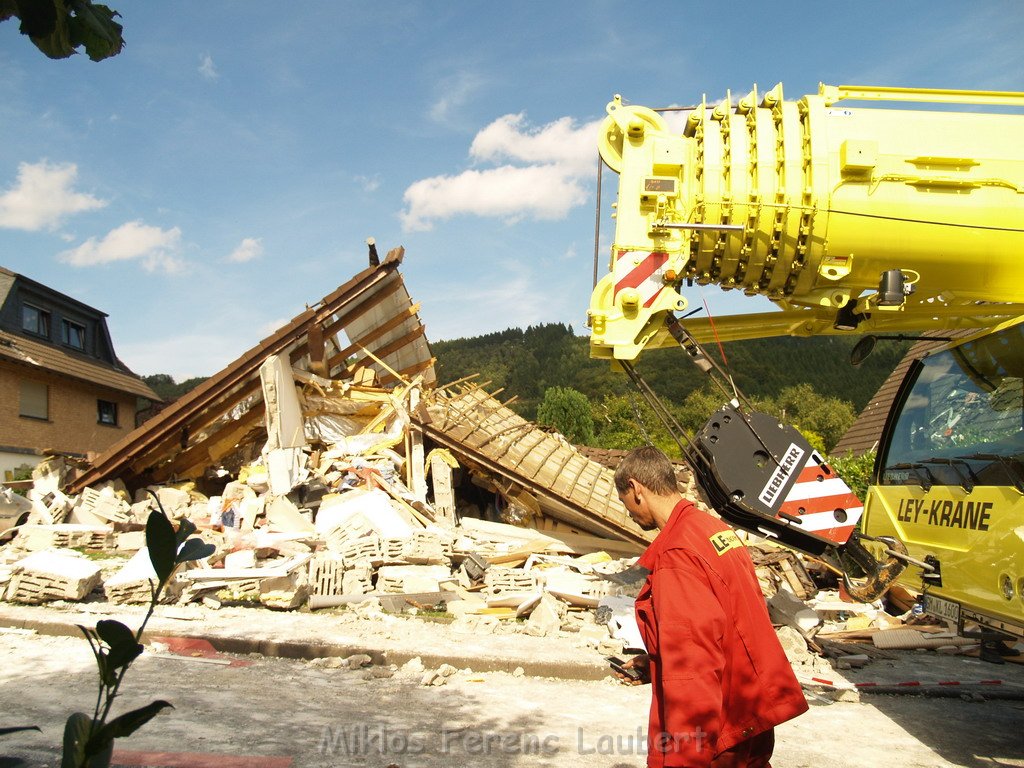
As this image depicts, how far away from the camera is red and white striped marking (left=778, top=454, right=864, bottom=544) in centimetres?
471

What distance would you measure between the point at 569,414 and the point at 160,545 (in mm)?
31663

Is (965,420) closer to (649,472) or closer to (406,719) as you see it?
(649,472)

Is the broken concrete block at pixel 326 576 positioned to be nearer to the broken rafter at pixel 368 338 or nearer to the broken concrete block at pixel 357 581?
the broken concrete block at pixel 357 581

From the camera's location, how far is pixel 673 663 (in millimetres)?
2404

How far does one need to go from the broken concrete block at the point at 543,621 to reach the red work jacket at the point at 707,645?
199 inches

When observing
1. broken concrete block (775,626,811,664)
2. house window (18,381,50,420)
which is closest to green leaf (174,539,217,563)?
broken concrete block (775,626,811,664)

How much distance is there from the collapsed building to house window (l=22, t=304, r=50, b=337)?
537 inches

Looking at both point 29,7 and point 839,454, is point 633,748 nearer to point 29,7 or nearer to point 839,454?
point 29,7

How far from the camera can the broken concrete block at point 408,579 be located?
834cm

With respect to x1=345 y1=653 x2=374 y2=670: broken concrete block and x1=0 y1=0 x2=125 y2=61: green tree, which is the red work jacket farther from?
x1=345 y1=653 x2=374 y2=670: broken concrete block

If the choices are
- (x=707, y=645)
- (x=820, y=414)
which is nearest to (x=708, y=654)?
(x=707, y=645)

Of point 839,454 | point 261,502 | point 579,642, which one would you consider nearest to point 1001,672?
point 579,642

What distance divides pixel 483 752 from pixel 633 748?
2.92 ft

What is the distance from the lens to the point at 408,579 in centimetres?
840
